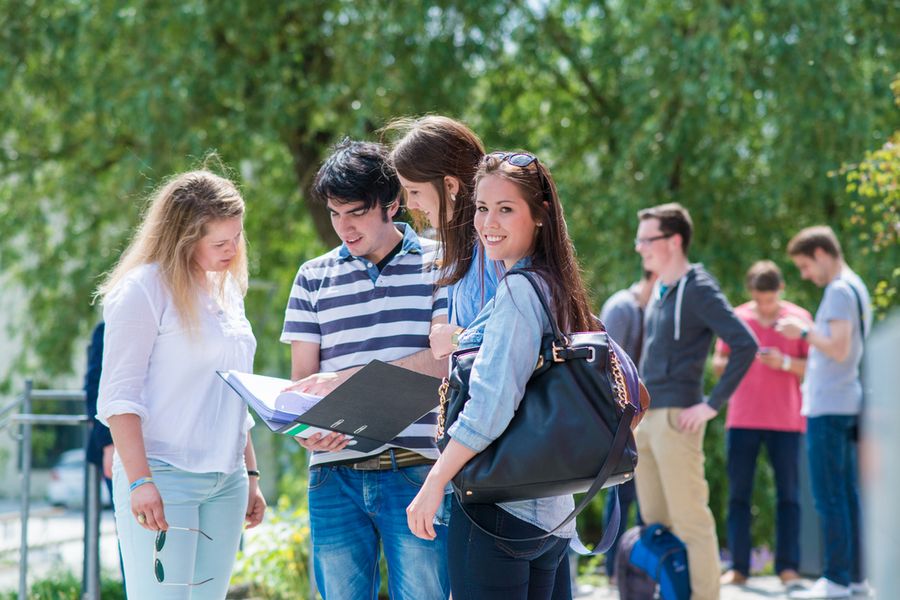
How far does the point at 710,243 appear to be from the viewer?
27.9 ft

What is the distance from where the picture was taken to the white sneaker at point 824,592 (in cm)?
567

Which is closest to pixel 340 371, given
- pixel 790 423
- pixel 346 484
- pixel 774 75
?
pixel 346 484

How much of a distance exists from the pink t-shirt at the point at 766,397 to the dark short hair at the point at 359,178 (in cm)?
382

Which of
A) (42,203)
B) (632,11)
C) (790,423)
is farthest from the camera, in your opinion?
(42,203)

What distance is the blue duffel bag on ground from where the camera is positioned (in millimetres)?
5062

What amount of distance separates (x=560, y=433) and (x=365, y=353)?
0.83 metres

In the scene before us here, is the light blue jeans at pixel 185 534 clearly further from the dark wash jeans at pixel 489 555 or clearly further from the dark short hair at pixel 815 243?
the dark short hair at pixel 815 243

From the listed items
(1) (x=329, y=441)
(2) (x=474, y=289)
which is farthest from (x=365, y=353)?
(2) (x=474, y=289)

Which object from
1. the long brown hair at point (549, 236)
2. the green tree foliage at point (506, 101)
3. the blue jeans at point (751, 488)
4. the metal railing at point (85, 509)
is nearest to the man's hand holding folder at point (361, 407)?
the long brown hair at point (549, 236)

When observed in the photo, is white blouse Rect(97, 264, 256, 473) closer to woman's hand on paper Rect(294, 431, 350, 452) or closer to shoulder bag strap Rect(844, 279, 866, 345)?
woman's hand on paper Rect(294, 431, 350, 452)

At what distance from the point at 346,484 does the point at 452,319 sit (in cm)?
56

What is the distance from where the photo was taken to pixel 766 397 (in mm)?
6492

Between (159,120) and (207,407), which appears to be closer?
(207,407)

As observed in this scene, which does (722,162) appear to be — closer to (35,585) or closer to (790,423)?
(790,423)
